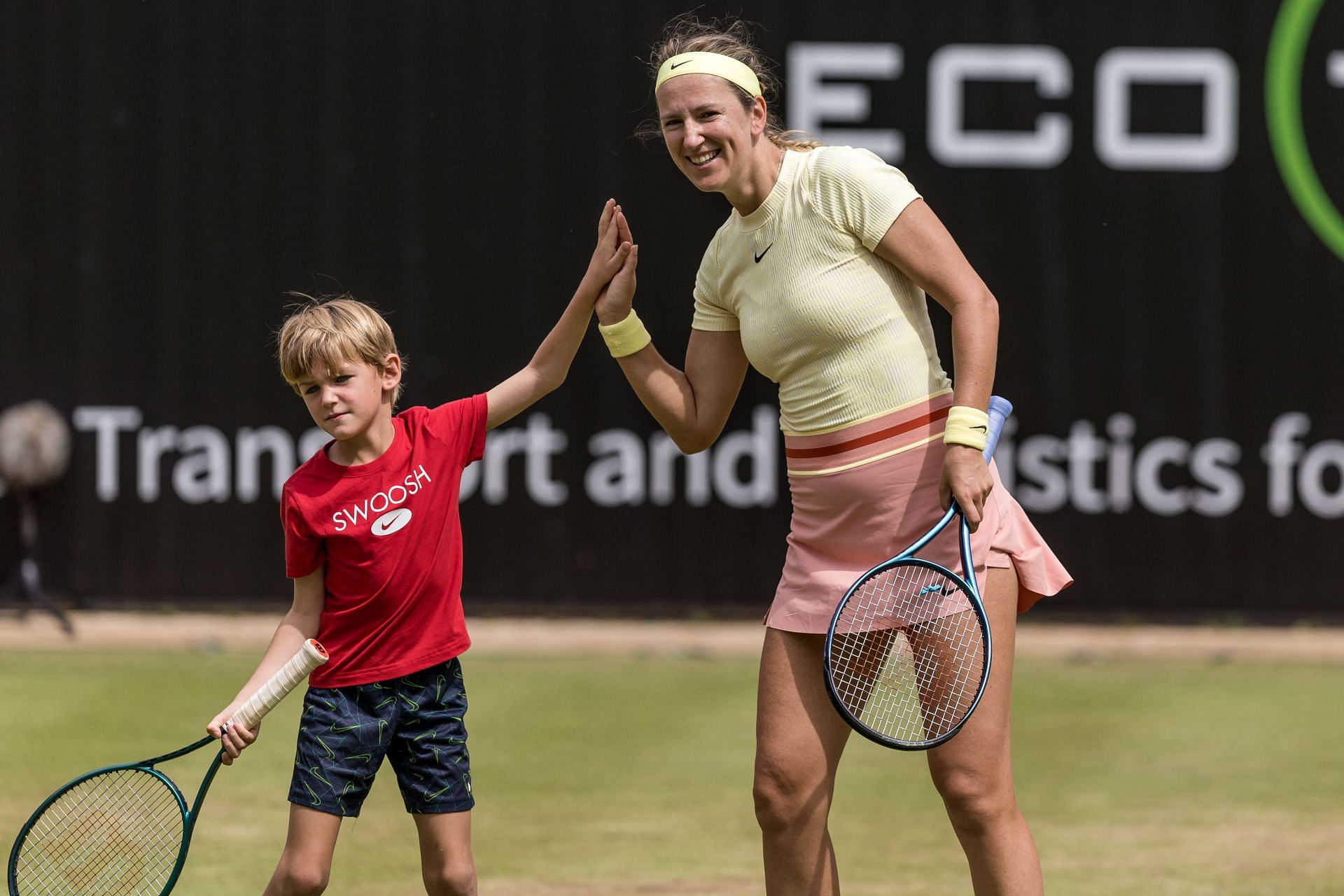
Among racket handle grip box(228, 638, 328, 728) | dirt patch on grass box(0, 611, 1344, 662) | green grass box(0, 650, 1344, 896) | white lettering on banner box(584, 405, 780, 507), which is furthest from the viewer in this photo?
white lettering on banner box(584, 405, 780, 507)

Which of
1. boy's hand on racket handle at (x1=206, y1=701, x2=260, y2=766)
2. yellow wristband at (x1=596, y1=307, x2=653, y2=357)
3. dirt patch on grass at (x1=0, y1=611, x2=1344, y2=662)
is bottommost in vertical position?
dirt patch on grass at (x1=0, y1=611, x2=1344, y2=662)

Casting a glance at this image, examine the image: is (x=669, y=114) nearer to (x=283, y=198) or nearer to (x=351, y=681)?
(x=351, y=681)

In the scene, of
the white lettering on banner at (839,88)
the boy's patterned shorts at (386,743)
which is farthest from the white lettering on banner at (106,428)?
the boy's patterned shorts at (386,743)

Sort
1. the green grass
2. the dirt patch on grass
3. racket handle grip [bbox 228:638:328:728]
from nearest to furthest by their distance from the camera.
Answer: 1. racket handle grip [bbox 228:638:328:728]
2. the green grass
3. the dirt patch on grass

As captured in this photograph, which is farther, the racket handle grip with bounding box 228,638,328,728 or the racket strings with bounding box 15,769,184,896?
the racket strings with bounding box 15,769,184,896

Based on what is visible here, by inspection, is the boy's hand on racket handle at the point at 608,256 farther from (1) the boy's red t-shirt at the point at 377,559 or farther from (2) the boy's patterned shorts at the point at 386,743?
(2) the boy's patterned shorts at the point at 386,743

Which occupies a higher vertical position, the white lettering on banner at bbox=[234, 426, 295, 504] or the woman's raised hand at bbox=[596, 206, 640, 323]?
the woman's raised hand at bbox=[596, 206, 640, 323]

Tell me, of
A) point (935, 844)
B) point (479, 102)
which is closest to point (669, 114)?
point (935, 844)

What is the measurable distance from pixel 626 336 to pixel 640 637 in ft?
14.6

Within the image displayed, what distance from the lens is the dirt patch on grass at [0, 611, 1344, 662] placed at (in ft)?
25.4

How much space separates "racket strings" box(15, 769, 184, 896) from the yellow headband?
1.64 meters

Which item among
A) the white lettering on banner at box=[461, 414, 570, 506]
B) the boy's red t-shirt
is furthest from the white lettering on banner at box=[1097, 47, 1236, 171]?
the boy's red t-shirt

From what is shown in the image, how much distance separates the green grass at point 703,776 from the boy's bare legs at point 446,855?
3.28 ft

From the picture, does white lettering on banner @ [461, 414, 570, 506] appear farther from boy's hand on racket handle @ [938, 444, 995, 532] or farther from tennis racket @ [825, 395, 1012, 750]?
boy's hand on racket handle @ [938, 444, 995, 532]
